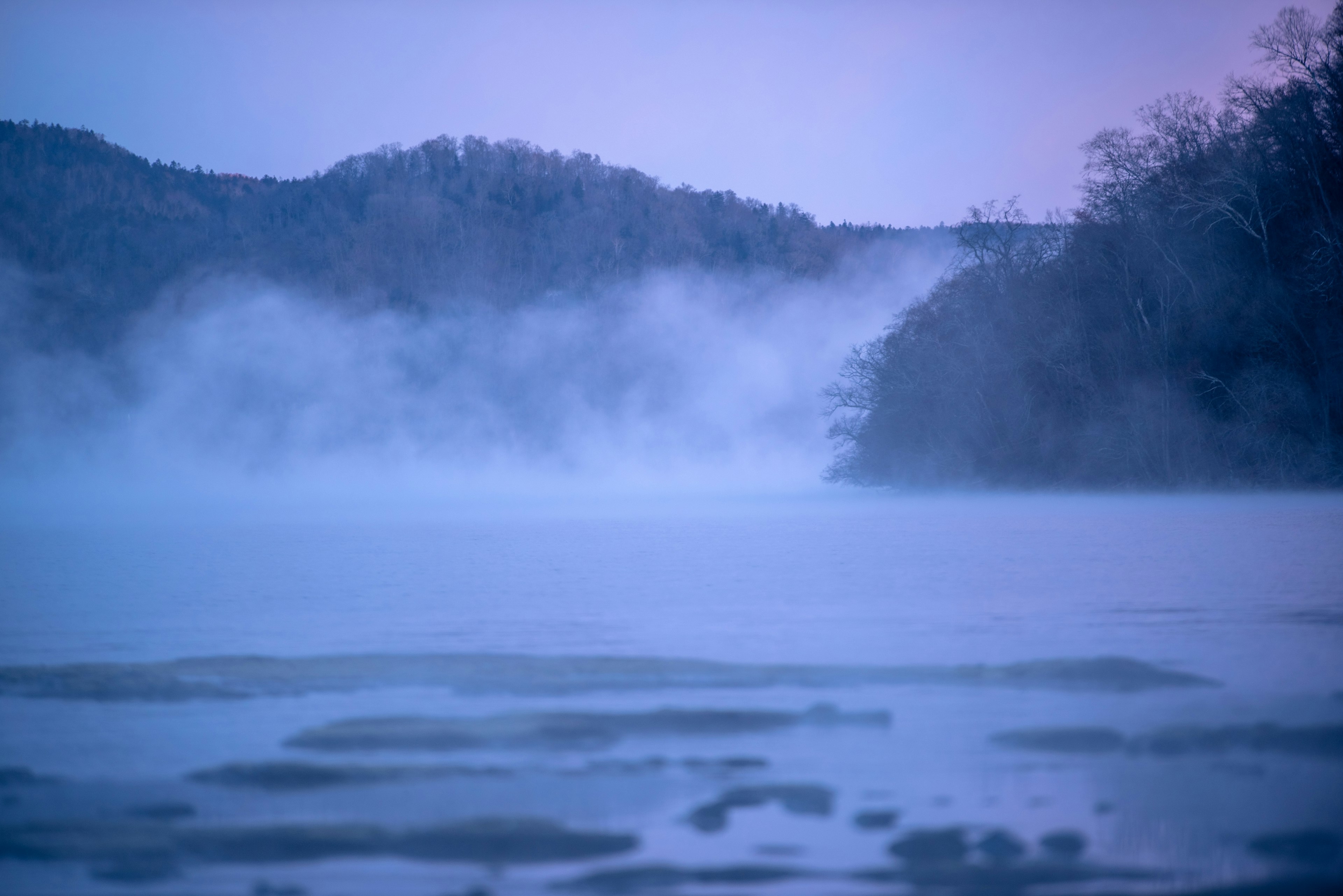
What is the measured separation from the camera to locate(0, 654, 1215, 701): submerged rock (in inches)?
236

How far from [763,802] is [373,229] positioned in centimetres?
8614

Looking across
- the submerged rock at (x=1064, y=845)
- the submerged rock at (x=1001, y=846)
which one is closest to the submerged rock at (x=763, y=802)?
the submerged rock at (x=1001, y=846)

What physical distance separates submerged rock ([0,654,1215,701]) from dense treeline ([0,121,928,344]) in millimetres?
82146

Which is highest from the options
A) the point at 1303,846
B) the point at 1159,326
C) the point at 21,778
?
the point at 1159,326

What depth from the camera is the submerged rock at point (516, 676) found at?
5988mm

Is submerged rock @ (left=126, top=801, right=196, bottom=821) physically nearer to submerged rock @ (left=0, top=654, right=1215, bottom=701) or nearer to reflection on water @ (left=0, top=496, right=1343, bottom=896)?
reflection on water @ (left=0, top=496, right=1343, bottom=896)

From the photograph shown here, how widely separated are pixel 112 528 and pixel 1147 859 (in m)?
23.6

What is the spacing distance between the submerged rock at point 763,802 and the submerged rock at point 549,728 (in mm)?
842

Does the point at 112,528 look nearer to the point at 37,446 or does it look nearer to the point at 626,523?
the point at 626,523

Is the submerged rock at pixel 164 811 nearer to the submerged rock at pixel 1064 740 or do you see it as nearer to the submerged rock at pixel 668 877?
the submerged rock at pixel 668 877

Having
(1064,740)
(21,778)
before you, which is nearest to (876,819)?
(1064,740)

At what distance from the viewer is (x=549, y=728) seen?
5180mm

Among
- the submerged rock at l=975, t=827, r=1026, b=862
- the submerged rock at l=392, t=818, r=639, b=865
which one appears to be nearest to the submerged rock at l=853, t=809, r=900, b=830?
the submerged rock at l=975, t=827, r=1026, b=862

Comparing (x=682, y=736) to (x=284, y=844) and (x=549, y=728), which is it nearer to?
(x=549, y=728)
